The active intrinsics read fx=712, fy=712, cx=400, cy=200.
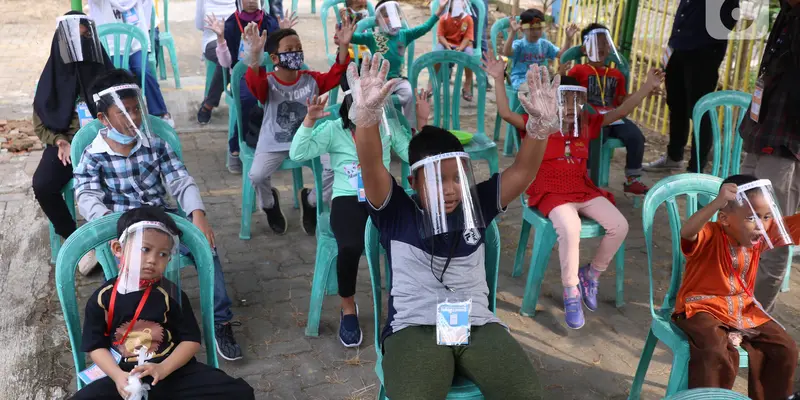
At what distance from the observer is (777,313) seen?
3867mm

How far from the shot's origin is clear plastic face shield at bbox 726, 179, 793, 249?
2.70 m

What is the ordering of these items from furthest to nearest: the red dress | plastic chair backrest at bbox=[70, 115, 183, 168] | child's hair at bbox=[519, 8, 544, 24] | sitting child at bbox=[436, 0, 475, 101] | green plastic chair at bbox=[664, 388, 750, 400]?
sitting child at bbox=[436, 0, 475, 101]
child's hair at bbox=[519, 8, 544, 24]
the red dress
plastic chair backrest at bbox=[70, 115, 183, 168]
green plastic chair at bbox=[664, 388, 750, 400]

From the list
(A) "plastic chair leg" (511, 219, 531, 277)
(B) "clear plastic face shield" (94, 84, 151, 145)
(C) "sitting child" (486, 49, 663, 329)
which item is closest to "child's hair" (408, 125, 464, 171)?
(C) "sitting child" (486, 49, 663, 329)

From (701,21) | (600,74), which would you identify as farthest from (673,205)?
(701,21)

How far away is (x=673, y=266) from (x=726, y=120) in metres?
1.41

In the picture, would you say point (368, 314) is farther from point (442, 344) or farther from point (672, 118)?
point (672, 118)

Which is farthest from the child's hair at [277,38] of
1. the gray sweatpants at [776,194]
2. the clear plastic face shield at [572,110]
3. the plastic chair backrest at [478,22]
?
the plastic chair backrest at [478,22]

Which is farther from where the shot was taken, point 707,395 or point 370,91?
point 370,91

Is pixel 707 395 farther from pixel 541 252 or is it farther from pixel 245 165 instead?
pixel 245 165

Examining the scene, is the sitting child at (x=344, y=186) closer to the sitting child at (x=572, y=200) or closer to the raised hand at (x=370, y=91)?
the sitting child at (x=572, y=200)

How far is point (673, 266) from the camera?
9.87 ft

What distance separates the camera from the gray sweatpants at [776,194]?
3.46 meters

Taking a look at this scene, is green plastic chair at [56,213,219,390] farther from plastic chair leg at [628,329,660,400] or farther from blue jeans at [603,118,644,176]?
blue jeans at [603,118,644,176]

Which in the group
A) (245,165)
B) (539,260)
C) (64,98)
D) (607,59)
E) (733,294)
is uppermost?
(607,59)
